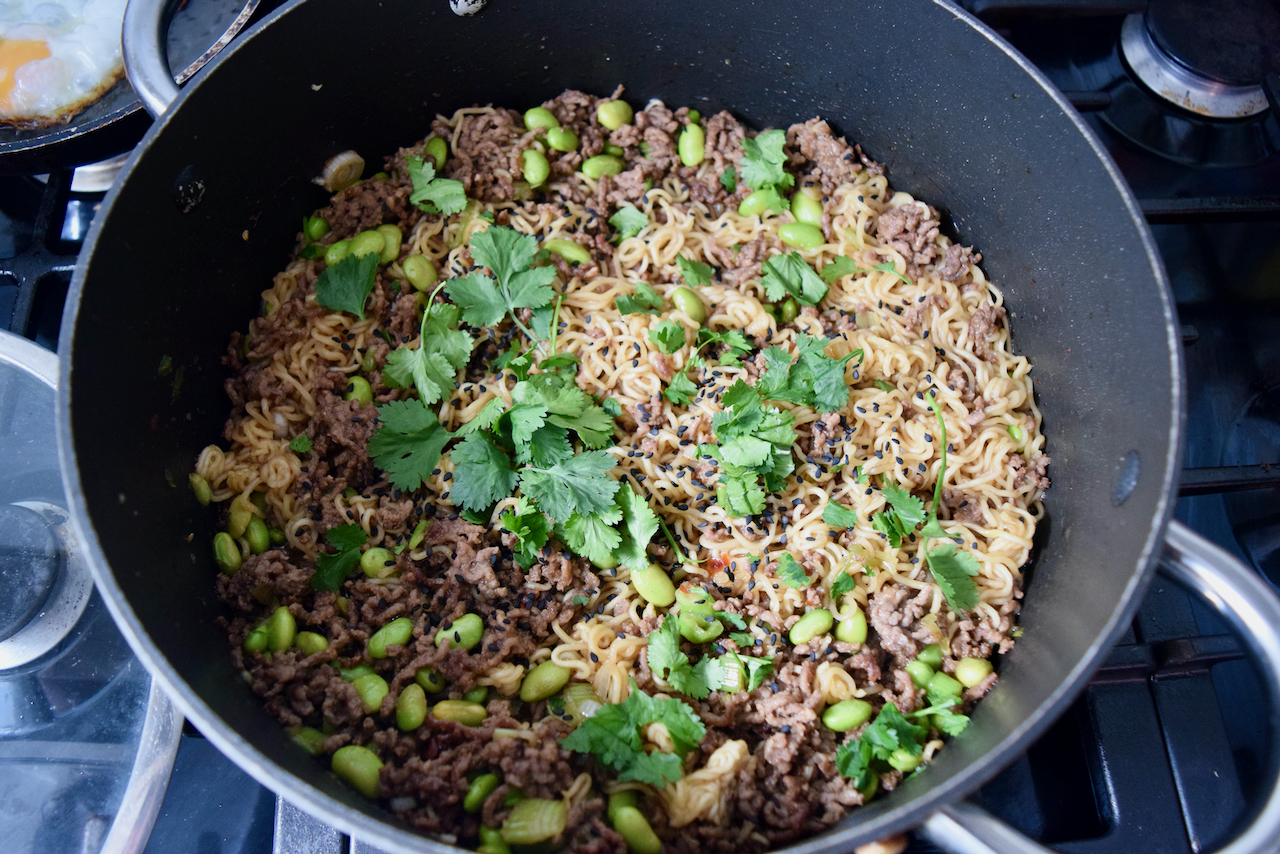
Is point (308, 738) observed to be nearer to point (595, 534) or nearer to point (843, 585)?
point (595, 534)

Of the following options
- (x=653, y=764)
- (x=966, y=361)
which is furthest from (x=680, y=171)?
(x=653, y=764)

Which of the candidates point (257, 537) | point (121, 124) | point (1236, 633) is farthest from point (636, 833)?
point (121, 124)

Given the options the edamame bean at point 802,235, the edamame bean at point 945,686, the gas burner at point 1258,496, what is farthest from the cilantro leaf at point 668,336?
the gas burner at point 1258,496

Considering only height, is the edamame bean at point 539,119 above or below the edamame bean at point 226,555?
above

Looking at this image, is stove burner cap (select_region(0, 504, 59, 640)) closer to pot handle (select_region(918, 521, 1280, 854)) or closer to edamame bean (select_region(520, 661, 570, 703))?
edamame bean (select_region(520, 661, 570, 703))

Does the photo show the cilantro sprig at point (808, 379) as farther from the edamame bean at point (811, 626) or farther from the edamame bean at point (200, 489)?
the edamame bean at point (200, 489)

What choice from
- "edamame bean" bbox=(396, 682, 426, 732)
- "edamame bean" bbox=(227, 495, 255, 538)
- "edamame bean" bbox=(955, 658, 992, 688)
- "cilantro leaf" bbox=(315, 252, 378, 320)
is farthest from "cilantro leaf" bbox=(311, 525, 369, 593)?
"edamame bean" bbox=(955, 658, 992, 688)

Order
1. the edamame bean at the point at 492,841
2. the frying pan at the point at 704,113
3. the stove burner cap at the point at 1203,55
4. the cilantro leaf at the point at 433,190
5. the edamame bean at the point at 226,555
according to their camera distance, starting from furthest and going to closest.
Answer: the stove burner cap at the point at 1203,55 < the cilantro leaf at the point at 433,190 < the edamame bean at the point at 226,555 < the edamame bean at the point at 492,841 < the frying pan at the point at 704,113

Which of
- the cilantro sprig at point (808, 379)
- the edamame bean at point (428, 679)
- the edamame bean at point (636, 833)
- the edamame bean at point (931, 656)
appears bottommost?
the edamame bean at point (931, 656)
